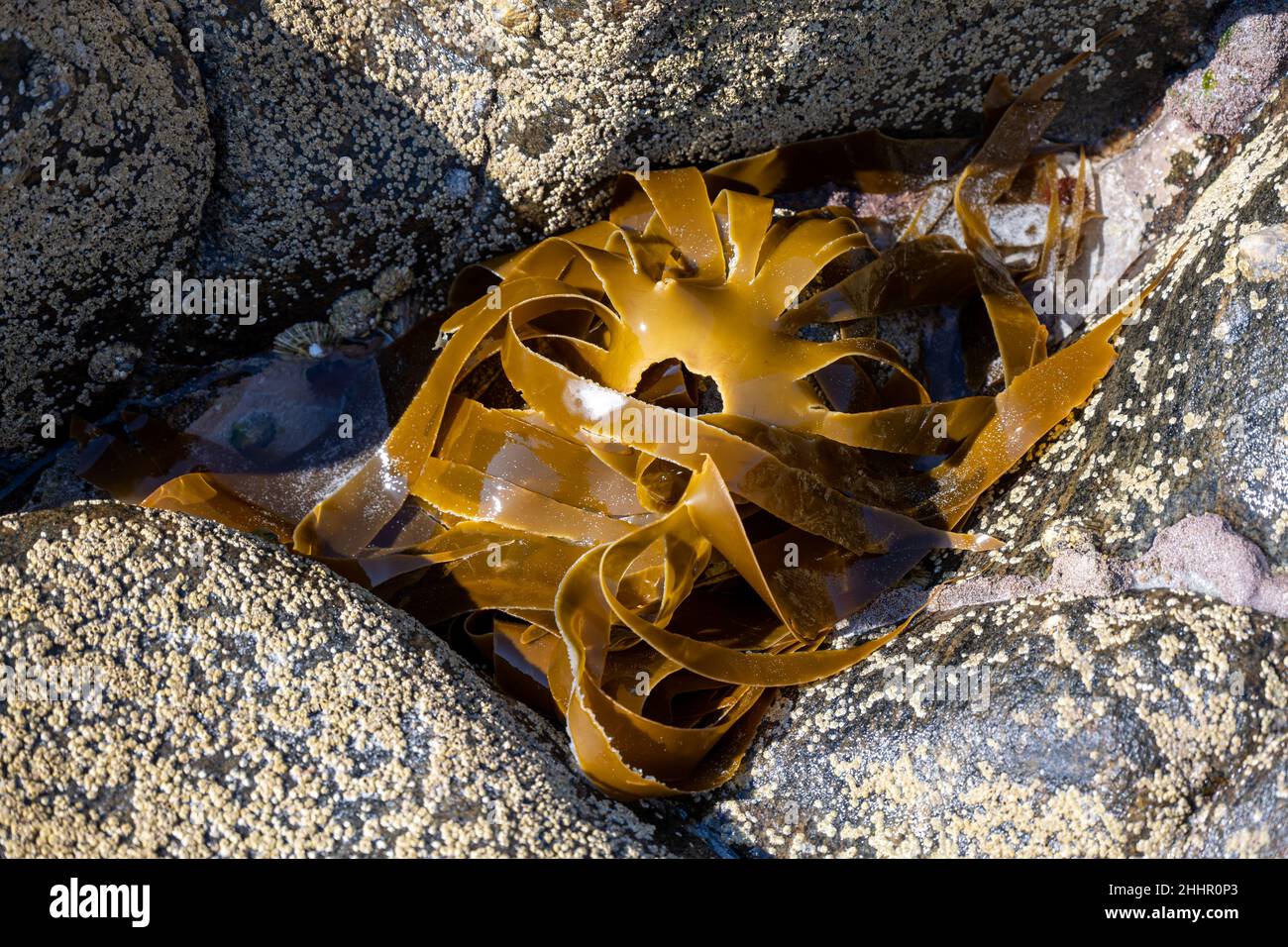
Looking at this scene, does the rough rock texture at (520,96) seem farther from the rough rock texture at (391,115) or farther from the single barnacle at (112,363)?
the single barnacle at (112,363)

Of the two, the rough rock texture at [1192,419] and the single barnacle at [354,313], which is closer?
the rough rock texture at [1192,419]

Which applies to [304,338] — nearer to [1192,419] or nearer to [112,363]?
[112,363]

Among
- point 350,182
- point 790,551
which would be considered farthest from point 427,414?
point 790,551

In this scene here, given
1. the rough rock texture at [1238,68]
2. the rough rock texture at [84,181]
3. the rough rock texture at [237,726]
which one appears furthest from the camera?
the rough rock texture at [1238,68]

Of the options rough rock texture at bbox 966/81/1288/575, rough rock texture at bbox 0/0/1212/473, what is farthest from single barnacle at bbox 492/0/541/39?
rough rock texture at bbox 966/81/1288/575

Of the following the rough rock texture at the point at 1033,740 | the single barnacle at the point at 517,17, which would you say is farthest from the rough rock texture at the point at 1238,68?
the single barnacle at the point at 517,17

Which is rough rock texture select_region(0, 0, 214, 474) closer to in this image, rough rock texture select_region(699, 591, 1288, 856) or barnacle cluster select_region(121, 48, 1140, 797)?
barnacle cluster select_region(121, 48, 1140, 797)

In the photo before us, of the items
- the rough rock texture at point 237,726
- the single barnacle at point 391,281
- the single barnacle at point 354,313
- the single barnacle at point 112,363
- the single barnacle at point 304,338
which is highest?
the single barnacle at point 391,281
